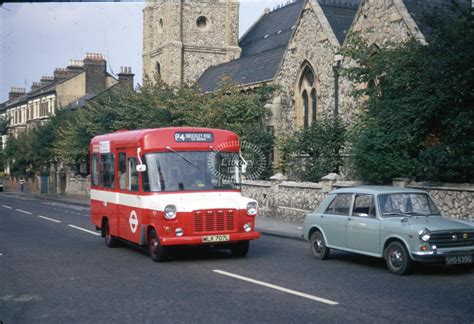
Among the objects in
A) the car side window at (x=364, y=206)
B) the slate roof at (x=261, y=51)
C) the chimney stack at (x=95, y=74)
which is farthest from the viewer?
the chimney stack at (x=95, y=74)

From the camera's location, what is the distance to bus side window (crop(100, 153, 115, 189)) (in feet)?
53.4

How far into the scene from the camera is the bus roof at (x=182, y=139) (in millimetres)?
14110

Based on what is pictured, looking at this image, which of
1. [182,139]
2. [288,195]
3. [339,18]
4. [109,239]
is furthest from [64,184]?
[182,139]

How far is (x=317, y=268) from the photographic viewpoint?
1270cm

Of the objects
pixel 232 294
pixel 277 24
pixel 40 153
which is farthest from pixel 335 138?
pixel 40 153

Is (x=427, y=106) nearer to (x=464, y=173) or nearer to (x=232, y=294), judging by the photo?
(x=464, y=173)

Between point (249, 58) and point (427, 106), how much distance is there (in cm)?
2836

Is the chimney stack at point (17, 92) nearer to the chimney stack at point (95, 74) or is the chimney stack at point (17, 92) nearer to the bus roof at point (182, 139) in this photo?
the chimney stack at point (95, 74)

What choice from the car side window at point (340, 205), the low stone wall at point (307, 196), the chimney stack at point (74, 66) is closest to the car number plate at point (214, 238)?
the car side window at point (340, 205)

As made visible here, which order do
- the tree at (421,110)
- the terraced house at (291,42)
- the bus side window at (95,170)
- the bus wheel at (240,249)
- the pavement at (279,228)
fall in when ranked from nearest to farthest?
1. the bus wheel at (240,249)
2. the tree at (421,110)
3. the bus side window at (95,170)
4. the pavement at (279,228)
5. the terraced house at (291,42)

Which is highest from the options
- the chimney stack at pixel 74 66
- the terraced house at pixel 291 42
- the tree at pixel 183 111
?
the chimney stack at pixel 74 66

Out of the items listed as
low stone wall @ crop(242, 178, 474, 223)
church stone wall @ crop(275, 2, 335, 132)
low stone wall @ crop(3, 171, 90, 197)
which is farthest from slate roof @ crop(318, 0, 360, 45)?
low stone wall @ crop(3, 171, 90, 197)

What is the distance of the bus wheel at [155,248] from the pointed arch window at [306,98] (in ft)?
60.7

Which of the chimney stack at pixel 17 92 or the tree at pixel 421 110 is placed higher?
the chimney stack at pixel 17 92
